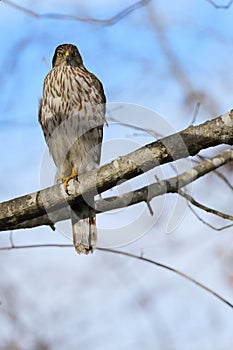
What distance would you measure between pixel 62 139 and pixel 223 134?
1.85 meters

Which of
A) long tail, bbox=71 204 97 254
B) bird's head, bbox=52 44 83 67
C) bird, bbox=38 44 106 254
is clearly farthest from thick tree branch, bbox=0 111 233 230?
bird's head, bbox=52 44 83 67

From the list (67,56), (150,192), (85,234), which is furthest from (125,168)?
(67,56)

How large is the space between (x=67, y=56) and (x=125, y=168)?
2.14 meters

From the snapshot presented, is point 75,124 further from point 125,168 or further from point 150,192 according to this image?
point 125,168

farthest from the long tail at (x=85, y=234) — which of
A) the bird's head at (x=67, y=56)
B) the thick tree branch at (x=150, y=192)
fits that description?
the bird's head at (x=67, y=56)

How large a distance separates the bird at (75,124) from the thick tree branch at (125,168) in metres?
0.97

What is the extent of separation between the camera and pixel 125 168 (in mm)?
2850

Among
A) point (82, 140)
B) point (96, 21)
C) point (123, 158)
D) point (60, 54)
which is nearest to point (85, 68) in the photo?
point (60, 54)

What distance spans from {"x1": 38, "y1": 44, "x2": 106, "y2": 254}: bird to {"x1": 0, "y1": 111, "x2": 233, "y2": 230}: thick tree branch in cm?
97

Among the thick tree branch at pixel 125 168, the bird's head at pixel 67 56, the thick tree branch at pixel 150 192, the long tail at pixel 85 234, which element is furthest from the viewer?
the bird's head at pixel 67 56

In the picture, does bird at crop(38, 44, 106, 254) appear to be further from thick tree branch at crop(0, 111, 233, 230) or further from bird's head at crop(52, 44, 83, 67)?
thick tree branch at crop(0, 111, 233, 230)

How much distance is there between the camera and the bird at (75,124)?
416cm

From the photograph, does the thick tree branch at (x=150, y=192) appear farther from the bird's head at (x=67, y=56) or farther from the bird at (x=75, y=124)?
the bird's head at (x=67, y=56)

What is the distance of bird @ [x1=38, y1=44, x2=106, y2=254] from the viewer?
4156mm
